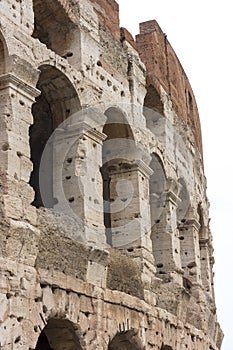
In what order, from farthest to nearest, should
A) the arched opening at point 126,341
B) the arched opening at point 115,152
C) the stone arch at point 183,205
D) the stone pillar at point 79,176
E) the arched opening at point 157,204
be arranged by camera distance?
the stone arch at point 183,205 < the arched opening at point 157,204 < the arched opening at point 115,152 < the arched opening at point 126,341 < the stone pillar at point 79,176

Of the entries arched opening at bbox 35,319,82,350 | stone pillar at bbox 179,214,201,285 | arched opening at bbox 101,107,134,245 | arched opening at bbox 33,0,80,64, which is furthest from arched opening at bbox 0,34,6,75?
stone pillar at bbox 179,214,201,285

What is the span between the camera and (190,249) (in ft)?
55.1

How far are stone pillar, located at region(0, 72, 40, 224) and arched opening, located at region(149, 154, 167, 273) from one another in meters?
5.33

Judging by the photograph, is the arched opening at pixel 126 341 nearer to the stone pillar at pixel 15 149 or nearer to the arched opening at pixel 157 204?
the arched opening at pixel 157 204

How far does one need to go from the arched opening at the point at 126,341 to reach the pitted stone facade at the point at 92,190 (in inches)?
0.8

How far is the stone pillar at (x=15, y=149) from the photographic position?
9617mm

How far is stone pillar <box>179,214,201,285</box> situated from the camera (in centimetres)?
1666

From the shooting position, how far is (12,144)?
989 centimetres

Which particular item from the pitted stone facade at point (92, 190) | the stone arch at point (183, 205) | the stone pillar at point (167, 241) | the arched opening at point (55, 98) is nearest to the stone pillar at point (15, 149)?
the pitted stone facade at point (92, 190)

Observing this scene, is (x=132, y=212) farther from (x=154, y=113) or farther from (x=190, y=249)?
(x=190, y=249)

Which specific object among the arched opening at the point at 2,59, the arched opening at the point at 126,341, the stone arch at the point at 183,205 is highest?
the stone arch at the point at 183,205

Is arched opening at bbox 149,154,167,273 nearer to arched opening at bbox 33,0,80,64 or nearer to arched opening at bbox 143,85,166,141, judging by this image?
arched opening at bbox 143,85,166,141

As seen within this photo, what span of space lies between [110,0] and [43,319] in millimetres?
6779

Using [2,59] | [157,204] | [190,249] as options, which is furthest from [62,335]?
[190,249]
